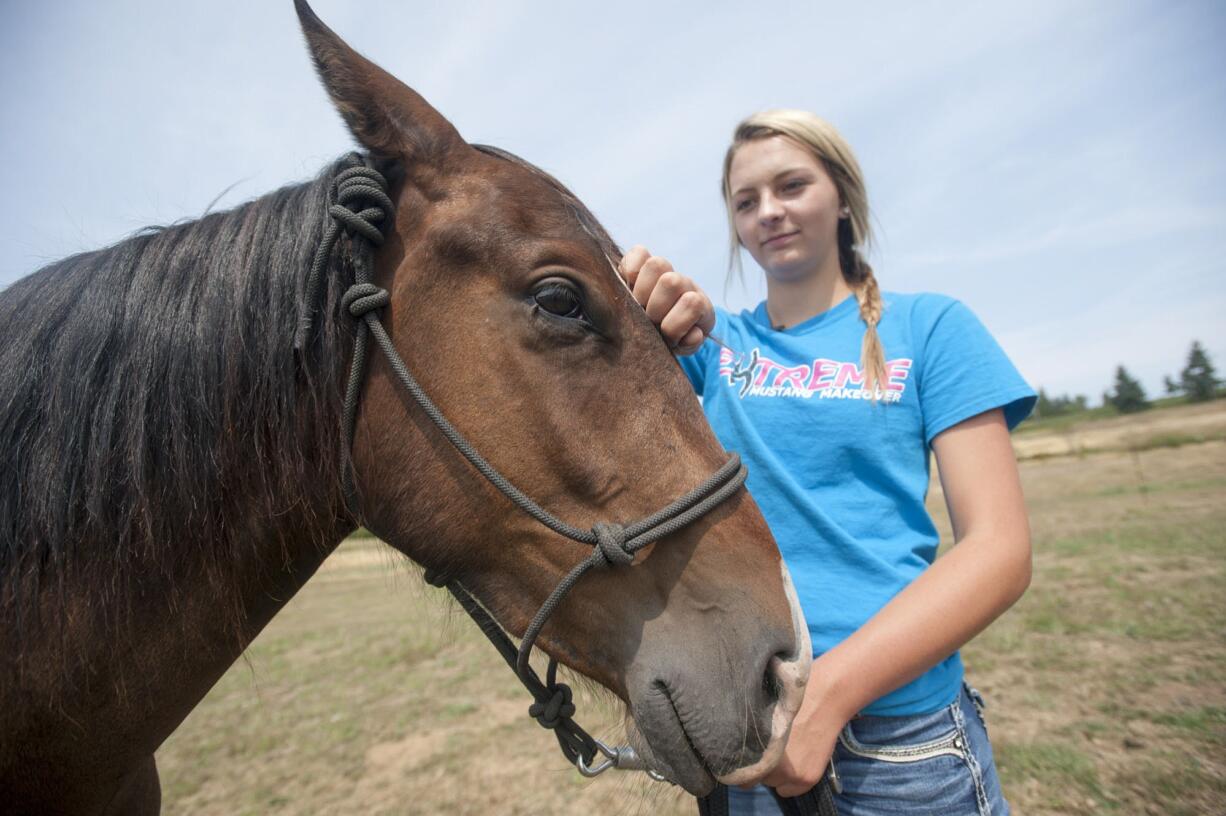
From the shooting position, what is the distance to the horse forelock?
141cm

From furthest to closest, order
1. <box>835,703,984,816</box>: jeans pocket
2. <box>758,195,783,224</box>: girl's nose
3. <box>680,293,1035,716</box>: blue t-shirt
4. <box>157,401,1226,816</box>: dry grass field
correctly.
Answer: <box>157,401,1226,816</box>: dry grass field, <box>758,195,783,224</box>: girl's nose, <box>680,293,1035,716</box>: blue t-shirt, <box>835,703,984,816</box>: jeans pocket

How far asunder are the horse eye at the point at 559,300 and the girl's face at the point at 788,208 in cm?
90

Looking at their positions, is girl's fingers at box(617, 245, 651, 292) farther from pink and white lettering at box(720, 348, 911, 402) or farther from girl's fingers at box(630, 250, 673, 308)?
pink and white lettering at box(720, 348, 911, 402)

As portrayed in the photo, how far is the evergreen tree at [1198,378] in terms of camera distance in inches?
2091

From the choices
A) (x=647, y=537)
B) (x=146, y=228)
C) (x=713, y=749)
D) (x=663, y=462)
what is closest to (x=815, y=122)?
(x=663, y=462)

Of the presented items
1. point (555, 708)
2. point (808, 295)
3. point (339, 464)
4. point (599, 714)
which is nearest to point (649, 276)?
point (808, 295)

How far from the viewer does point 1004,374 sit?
5.38ft

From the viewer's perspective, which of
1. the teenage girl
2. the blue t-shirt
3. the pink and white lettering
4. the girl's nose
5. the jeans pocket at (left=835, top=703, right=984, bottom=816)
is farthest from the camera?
the girl's nose

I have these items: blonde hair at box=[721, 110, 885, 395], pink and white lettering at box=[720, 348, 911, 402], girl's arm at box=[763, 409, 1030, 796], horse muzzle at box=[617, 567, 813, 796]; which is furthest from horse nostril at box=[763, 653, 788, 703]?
blonde hair at box=[721, 110, 885, 395]

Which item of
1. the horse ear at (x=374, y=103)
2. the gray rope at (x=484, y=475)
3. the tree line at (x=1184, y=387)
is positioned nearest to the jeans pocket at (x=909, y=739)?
the gray rope at (x=484, y=475)

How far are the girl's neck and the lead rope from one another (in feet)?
2.95

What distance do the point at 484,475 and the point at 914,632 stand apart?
1.06 metres

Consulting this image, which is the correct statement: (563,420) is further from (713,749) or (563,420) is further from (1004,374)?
(1004,374)

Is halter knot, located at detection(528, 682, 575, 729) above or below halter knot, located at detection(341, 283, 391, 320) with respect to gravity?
below
